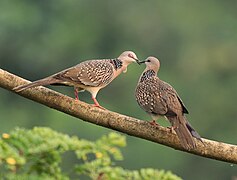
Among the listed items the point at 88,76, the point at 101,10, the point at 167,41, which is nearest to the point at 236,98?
the point at 167,41

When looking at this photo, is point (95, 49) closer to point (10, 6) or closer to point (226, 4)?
point (10, 6)

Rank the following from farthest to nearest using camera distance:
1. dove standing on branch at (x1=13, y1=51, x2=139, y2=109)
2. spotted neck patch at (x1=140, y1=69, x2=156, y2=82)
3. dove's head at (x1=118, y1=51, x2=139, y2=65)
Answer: dove's head at (x1=118, y1=51, x2=139, y2=65) < spotted neck patch at (x1=140, y1=69, x2=156, y2=82) < dove standing on branch at (x1=13, y1=51, x2=139, y2=109)

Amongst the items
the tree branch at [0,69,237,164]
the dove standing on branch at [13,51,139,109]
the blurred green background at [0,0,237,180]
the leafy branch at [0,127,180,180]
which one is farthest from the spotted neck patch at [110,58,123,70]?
the blurred green background at [0,0,237,180]

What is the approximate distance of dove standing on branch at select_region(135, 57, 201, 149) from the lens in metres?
6.91

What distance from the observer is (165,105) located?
7195 mm

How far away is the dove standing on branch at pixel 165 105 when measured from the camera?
6906mm

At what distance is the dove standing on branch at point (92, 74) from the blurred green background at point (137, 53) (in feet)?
51.0

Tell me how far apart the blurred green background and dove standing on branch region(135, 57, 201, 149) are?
1604 centimetres

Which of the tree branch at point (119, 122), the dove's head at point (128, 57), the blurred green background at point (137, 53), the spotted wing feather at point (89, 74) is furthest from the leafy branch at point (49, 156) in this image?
the blurred green background at point (137, 53)

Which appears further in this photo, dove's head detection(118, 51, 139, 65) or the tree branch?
dove's head detection(118, 51, 139, 65)

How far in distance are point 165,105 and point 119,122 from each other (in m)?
0.43

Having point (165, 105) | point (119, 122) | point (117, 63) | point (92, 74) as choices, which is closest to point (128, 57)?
point (117, 63)

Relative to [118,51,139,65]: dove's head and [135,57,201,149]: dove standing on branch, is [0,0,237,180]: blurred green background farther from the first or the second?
[135,57,201,149]: dove standing on branch

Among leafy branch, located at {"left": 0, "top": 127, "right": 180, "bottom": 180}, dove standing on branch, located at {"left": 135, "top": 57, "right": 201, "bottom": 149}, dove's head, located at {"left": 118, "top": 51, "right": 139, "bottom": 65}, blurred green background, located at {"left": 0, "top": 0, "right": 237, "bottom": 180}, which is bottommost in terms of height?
leafy branch, located at {"left": 0, "top": 127, "right": 180, "bottom": 180}
